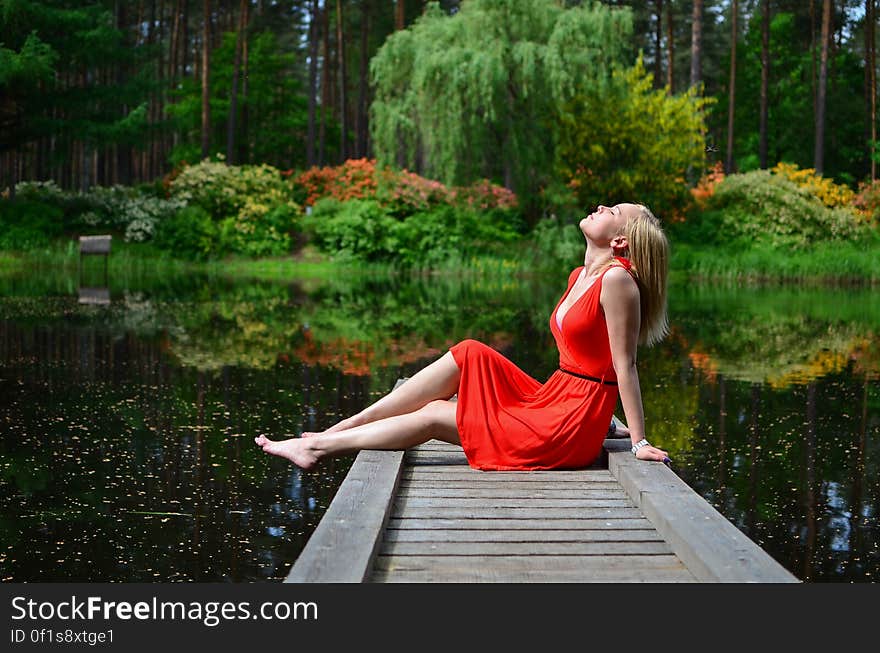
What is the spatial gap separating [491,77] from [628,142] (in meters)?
4.48

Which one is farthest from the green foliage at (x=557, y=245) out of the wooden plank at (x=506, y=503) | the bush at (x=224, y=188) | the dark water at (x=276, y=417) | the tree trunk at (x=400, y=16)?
the wooden plank at (x=506, y=503)

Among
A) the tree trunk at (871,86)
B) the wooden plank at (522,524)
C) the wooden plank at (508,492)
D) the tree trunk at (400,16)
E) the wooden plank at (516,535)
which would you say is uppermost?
the tree trunk at (400,16)

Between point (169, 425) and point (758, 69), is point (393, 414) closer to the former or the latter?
point (169, 425)

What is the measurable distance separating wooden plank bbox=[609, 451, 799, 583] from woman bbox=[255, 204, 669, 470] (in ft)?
1.12

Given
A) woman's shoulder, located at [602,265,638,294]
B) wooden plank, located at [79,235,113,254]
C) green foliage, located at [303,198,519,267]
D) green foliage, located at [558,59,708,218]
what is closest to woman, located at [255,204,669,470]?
woman's shoulder, located at [602,265,638,294]

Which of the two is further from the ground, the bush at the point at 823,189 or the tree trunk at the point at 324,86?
the tree trunk at the point at 324,86

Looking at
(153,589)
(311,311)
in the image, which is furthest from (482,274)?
(153,589)

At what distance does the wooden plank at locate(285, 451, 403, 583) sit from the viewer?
3.29m

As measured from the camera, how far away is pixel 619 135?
27328 millimetres

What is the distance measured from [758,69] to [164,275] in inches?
1031

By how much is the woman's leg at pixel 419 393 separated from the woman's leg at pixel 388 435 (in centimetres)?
6

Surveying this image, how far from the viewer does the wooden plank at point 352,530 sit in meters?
3.29

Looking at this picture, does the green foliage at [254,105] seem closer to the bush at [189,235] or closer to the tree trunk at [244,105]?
the tree trunk at [244,105]

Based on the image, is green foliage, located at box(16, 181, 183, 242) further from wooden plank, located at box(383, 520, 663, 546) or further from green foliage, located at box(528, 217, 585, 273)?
wooden plank, located at box(383, 520, 663, 546)
